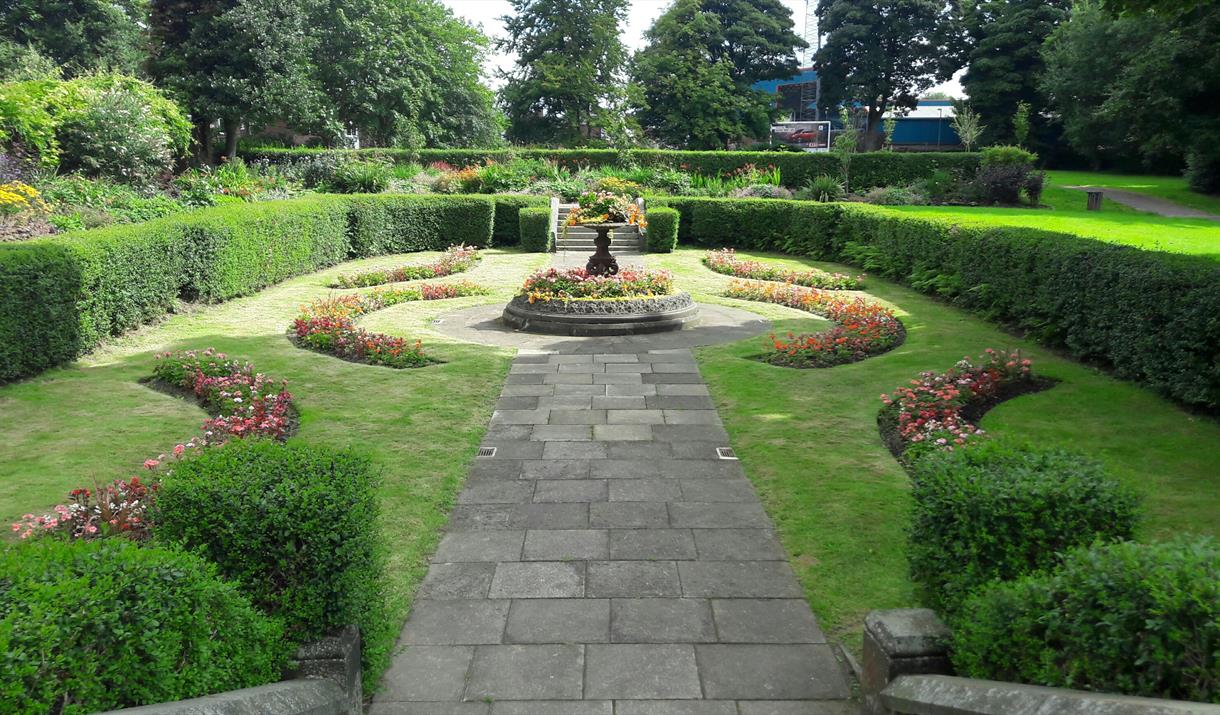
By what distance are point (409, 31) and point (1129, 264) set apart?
38474 millimetres

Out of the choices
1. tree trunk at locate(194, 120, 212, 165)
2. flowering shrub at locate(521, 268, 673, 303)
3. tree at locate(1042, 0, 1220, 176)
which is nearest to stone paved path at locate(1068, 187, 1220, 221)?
tree at locate(1042, 0, 1220, 176)

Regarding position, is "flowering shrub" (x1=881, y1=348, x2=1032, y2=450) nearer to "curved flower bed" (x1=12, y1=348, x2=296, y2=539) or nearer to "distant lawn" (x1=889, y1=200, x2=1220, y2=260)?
"curved flower bed" (x1=12, y1=348, x2=296, y2=539)

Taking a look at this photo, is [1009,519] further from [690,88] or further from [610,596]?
[690,88]

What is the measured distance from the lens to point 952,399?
737cm

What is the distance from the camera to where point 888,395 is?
827 cm

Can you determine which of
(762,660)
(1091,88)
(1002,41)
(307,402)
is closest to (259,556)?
(762,660)

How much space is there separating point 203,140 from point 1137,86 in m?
34.9

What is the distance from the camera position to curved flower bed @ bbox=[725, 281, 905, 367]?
9852 millimetres

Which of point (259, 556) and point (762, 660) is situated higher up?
point (259, 556)

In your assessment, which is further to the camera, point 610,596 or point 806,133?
point 806,133

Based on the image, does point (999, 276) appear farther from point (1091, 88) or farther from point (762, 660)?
point (1091, 88)

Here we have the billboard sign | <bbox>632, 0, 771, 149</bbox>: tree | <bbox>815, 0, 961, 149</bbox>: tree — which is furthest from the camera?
Result: the billboard sign

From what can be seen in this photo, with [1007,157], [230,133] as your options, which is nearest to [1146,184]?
[1007,157]

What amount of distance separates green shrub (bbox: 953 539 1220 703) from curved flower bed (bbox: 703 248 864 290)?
12747 mm
